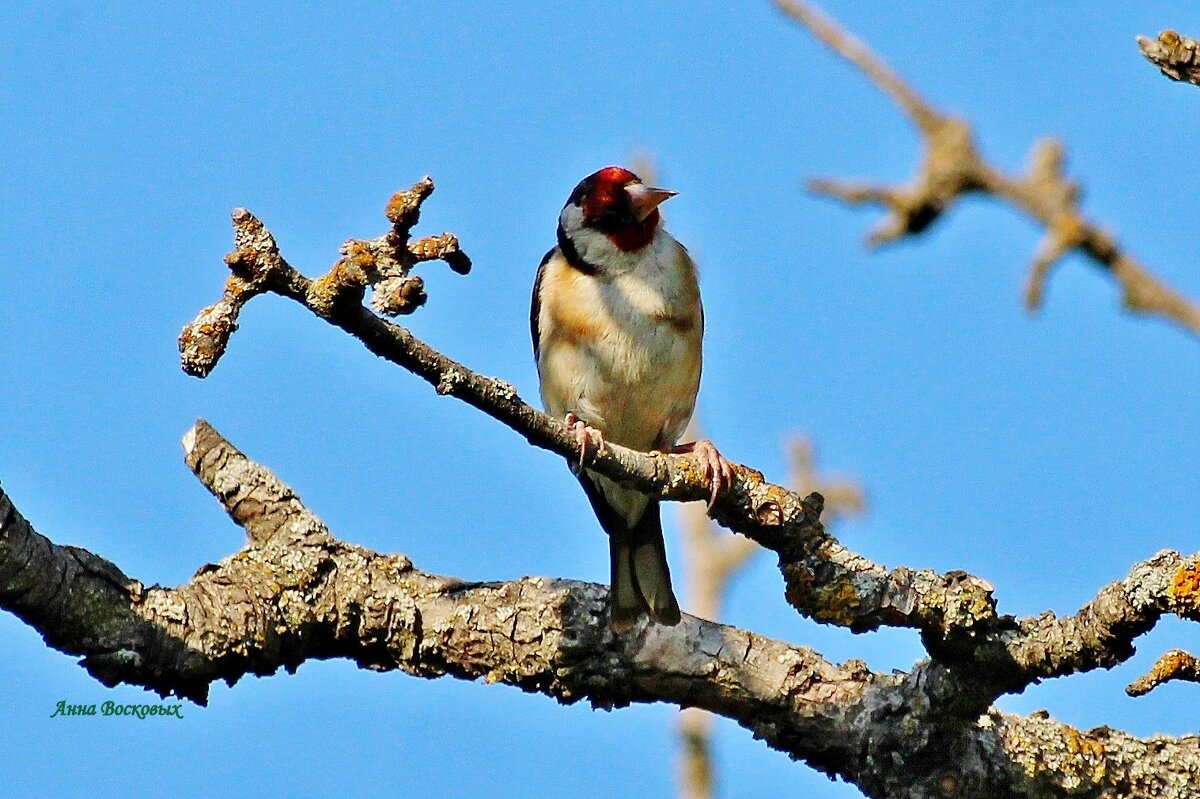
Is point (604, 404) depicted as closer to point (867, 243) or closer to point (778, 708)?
point (778, 708)

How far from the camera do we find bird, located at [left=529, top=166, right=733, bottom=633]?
612 centimetres

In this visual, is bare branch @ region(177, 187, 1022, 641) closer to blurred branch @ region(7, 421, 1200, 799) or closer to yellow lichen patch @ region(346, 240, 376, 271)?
yellow lichen patch @ region(346, 240, 376, 271)

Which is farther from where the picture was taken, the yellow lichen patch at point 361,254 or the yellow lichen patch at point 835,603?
the yellow lichen patch at point 835,603

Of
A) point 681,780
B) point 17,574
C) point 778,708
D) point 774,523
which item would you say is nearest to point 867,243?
point 774,523

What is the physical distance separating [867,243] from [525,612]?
73.5 inches

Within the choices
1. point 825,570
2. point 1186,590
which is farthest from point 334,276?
point 1186,590

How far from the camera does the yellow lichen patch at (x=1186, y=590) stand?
11.1 feet

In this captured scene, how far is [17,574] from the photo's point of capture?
3.54 metres

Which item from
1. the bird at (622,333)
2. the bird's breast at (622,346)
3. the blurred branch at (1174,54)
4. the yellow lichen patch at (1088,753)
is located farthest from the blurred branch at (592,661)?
the blurred branch at (1174,54)

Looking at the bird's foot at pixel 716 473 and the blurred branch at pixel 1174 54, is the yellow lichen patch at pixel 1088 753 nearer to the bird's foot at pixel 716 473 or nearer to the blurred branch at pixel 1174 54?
the bird's foot at pixel 716 473

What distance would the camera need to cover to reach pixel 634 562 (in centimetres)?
530

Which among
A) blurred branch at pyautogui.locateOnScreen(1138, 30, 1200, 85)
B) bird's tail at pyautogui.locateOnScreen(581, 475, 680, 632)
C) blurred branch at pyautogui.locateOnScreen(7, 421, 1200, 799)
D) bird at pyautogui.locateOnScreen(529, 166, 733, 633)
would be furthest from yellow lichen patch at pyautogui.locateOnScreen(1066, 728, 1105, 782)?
blurred branch at pyautogui.locateOnScreen(1138, 30, 1200, 85)

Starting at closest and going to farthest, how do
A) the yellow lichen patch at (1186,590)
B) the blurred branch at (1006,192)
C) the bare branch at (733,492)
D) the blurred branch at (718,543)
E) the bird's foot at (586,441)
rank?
the blurred branch at (1006,192)
the bare branch at (733,492)
the yellow lichen patch at (1186,590)
the bird's foot at (586,441)
the blurred branch at (718,543)

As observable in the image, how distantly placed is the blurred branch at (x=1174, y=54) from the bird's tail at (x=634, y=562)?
2014 millimetres
